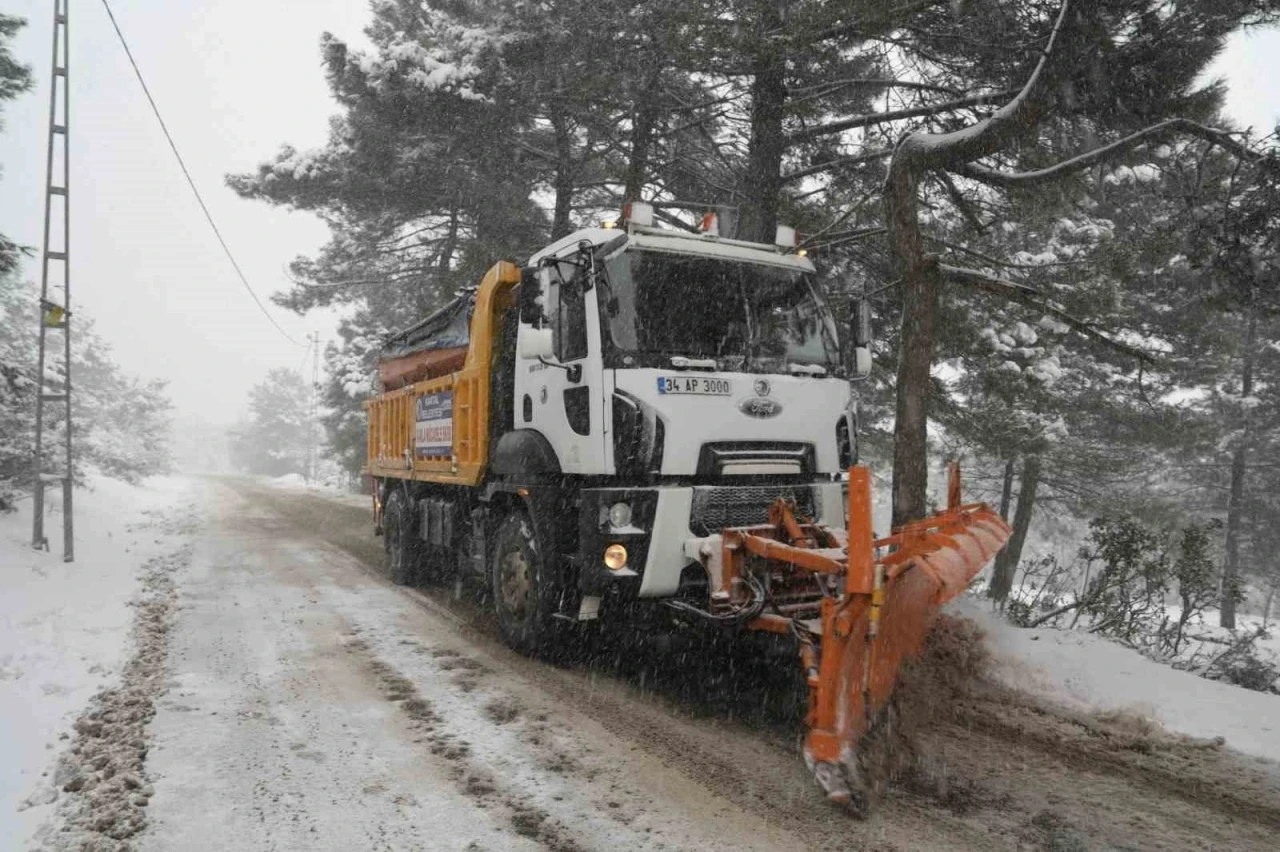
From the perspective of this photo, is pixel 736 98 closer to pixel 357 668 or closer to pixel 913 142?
pixel 913 142

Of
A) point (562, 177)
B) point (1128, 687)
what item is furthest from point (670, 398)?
point (562, 177)

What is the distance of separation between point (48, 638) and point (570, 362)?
15.1ft

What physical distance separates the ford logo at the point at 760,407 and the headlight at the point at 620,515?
3.25 ft

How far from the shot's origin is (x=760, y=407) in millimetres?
5480

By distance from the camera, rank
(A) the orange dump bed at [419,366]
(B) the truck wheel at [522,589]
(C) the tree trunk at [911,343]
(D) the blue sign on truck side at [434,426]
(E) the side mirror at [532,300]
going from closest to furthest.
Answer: (E) the side mirror at [532,300], (B) the truck wheel at [522,589], (C) the tree trunk at [911,343], (A) the orange dump bed at [419,366], (D) the blue sign on truck side at [434,426]

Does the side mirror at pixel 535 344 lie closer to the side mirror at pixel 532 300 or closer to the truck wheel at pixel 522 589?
the side mirror at pixel 532 300

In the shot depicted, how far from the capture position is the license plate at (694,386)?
5.23 m

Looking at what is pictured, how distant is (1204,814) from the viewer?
3.67m

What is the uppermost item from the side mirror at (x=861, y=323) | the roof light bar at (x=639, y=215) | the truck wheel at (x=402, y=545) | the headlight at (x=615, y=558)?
the roof light bar at (x=639, y=215)

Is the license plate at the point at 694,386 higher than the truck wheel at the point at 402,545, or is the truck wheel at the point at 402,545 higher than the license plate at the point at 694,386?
the license plate at the point at 694,386

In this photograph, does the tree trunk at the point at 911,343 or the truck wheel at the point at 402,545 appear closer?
the tree trunk at the point at 911,343

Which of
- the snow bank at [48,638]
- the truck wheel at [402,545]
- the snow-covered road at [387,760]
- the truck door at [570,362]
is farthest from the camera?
the truck wheel at [402,545]

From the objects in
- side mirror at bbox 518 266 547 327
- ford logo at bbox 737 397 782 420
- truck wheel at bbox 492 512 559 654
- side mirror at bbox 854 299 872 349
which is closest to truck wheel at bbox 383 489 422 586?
truck wheel at bbox 492 512 559 654

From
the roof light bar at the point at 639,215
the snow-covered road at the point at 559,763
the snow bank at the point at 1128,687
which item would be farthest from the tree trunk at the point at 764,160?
the snow-covered road at the point at 559,763
